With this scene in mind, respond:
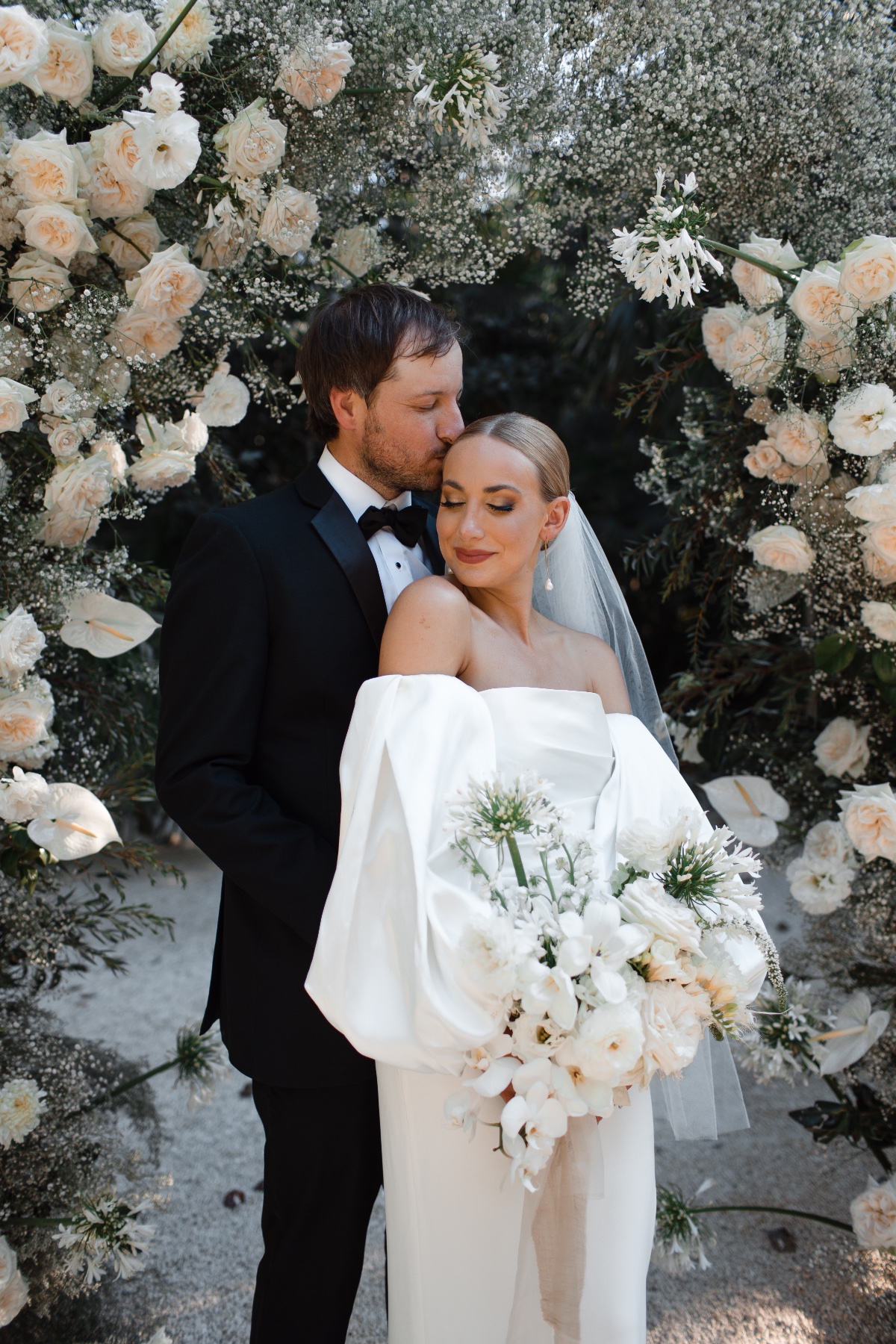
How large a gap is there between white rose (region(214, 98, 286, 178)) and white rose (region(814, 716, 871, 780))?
83.9 inches

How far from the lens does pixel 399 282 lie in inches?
121

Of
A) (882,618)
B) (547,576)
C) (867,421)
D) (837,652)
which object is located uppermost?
(867,421)

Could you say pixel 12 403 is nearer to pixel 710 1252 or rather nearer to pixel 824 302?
pixel 824 302

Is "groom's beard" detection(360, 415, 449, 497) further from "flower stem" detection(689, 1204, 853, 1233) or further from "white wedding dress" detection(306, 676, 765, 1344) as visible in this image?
"flower stem" detection(689, 1204, 853, 1233)

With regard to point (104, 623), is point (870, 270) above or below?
above

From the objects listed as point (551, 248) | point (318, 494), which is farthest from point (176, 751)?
point (551, 248)

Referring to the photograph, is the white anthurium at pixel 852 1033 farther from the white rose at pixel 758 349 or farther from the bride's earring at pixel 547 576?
the white rose at pixel 758 349

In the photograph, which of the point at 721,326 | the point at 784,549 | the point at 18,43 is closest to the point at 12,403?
the point at 18,43

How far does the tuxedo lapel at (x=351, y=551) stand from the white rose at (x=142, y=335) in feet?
2.03

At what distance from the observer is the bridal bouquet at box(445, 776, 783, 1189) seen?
1.64 m

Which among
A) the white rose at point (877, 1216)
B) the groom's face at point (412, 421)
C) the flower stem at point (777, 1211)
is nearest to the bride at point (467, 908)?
the groom's face at point (412, 421)

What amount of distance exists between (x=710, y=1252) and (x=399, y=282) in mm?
3088

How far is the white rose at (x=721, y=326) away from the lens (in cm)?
292

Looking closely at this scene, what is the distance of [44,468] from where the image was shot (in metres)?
2.73
